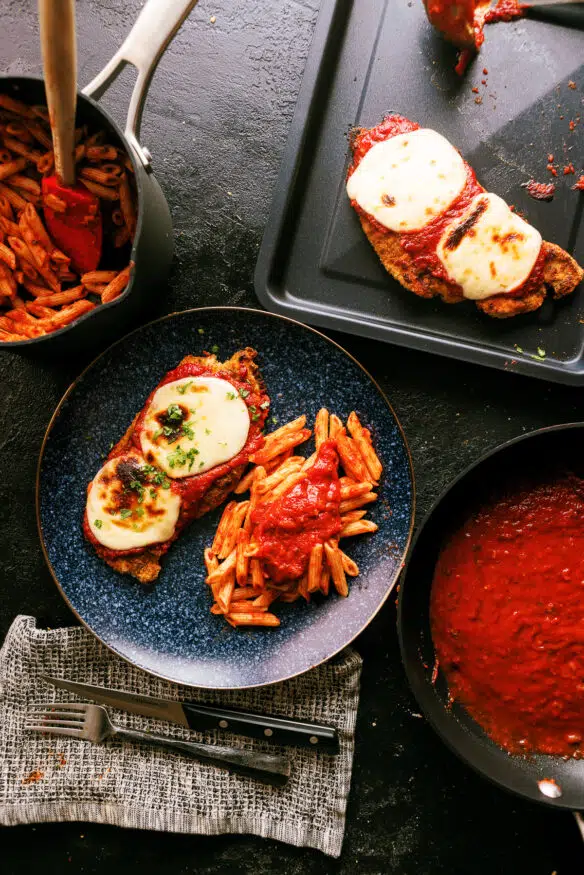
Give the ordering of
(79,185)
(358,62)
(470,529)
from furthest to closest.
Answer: (358,62)
(470,529)
(79,185)

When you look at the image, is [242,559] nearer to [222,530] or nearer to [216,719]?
[222,530]

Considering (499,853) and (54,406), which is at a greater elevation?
(54,406)

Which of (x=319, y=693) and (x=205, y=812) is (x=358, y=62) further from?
(x=205, y=812)

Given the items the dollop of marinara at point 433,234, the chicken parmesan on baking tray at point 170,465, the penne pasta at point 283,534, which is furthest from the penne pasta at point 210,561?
the dollop of marinara at point 433,234

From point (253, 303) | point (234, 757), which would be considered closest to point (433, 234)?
point (253, 303)

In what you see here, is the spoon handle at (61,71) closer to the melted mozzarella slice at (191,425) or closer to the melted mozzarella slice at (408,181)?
the melted mozzarella slice at (191,425)

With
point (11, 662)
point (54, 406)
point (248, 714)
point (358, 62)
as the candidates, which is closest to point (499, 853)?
point (248, 714)

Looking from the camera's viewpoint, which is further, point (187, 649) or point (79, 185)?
point (187, 649)
